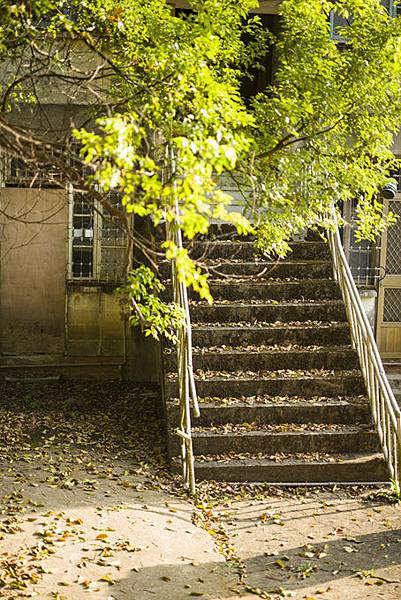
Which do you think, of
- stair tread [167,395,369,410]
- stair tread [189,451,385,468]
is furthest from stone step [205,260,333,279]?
stair tread [189,451,385,468]

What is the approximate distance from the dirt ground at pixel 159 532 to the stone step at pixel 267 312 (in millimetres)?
1595

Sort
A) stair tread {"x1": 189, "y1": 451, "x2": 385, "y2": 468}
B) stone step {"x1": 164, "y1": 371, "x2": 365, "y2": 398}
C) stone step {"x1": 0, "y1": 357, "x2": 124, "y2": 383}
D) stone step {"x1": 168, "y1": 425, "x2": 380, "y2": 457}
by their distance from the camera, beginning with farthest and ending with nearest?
stone step {"x1": 0, "y1": 357, "x2": 124, "y2": 383} < stone step {"x1": 164, "y1": 371, "x2": 365, "y2": 398} < stone step {"x1": 168, "y1": 425, "x2": 380, "y2": 457} < stair tread {"x1": 189, "y1": 451, "x2": 385, "y2": 468}

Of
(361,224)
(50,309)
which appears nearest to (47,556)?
(361,224)

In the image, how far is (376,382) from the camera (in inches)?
361

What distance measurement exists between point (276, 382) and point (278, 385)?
0.05 metres

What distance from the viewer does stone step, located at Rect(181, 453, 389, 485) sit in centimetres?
864

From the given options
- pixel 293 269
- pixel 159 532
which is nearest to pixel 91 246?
pixel 293 269

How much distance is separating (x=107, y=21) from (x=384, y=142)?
327 cm

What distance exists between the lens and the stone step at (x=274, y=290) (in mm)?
10469

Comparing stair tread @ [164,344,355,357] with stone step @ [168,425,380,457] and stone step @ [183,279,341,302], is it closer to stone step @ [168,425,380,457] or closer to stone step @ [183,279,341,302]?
stone step @ [183,279,341,302]

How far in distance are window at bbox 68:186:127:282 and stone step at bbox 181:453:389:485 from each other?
470 centimetres

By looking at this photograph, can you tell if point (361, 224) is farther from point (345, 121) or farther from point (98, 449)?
point (98, 449)

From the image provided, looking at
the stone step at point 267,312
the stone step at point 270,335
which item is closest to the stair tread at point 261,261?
the stone step at point 267,312

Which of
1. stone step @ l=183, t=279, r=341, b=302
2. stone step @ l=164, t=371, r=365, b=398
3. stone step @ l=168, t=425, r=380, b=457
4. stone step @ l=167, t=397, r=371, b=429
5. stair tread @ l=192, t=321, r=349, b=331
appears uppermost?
stone step @ l=183, t=279, r=341, b=302
